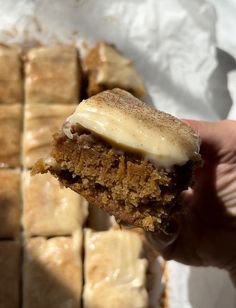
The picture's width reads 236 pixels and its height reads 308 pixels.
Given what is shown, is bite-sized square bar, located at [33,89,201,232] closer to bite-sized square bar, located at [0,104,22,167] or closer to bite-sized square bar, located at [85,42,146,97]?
bite-sized square bar, located at [0,104,22,167]

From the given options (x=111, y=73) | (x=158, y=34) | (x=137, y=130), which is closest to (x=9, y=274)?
(x=111, y=73)

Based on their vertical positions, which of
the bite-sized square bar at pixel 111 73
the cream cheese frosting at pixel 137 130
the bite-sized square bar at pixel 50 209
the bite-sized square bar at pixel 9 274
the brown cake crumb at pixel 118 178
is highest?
the cream cheese frosting at pixel 137 130

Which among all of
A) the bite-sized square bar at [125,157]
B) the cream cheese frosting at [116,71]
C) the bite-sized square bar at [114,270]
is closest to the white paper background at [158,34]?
the cream cheese frosting at [116,71]

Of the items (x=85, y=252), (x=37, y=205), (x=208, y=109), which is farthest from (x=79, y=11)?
(x=85, y=252)

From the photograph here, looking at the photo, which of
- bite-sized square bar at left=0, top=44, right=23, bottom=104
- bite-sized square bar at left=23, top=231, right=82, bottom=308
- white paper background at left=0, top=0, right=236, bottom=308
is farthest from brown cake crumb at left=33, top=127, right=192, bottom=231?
white paper background at left=0, top=0, right=236, bottom=308

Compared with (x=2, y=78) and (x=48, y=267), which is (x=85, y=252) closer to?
(x=48, y=267)

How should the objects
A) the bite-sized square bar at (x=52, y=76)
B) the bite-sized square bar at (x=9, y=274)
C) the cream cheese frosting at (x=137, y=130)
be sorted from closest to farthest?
1. the cream cheese frosting at (x=137, y=130)
2. the bite-sized square bar at (x=9, y=274)
3. the bite-sized square bar at (x=52, y=76)

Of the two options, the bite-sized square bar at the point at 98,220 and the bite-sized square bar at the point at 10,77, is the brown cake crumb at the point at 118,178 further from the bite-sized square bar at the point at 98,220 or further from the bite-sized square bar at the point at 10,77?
the bite-sized square bar at the point at 10,77
